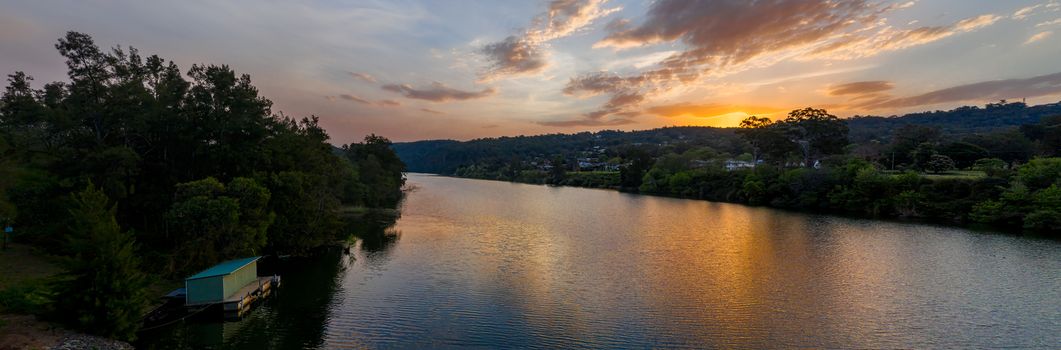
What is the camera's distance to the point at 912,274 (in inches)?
1277

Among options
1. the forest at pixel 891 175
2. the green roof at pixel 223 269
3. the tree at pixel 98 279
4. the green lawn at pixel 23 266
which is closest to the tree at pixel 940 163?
the forest at pixel 891 175

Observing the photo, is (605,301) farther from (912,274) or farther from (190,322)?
(912,274)

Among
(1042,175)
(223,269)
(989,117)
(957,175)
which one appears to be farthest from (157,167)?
(989,117)

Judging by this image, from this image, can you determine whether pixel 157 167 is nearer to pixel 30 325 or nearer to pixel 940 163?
pixel 30 325

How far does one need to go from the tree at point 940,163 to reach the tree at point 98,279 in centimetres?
9611

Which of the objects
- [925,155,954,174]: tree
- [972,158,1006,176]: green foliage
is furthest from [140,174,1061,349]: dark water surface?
[925,155,954,174]: tree

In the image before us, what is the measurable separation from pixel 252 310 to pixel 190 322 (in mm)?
2756

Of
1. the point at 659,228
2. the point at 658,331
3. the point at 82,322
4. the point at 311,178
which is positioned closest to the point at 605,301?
the point at 658,331

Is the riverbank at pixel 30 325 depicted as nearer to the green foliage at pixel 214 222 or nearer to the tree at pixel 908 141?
the green foliage at pixel 214 222

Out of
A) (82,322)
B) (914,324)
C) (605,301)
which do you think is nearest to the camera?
(82,322)

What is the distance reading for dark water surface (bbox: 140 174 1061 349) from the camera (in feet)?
69.7

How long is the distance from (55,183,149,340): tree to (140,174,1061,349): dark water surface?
7.53 feet

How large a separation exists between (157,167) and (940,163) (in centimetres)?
9783

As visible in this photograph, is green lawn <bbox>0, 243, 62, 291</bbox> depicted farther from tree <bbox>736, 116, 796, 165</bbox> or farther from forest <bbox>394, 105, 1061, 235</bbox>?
tree <bbox>736, 116, 796, 165</bbox>
